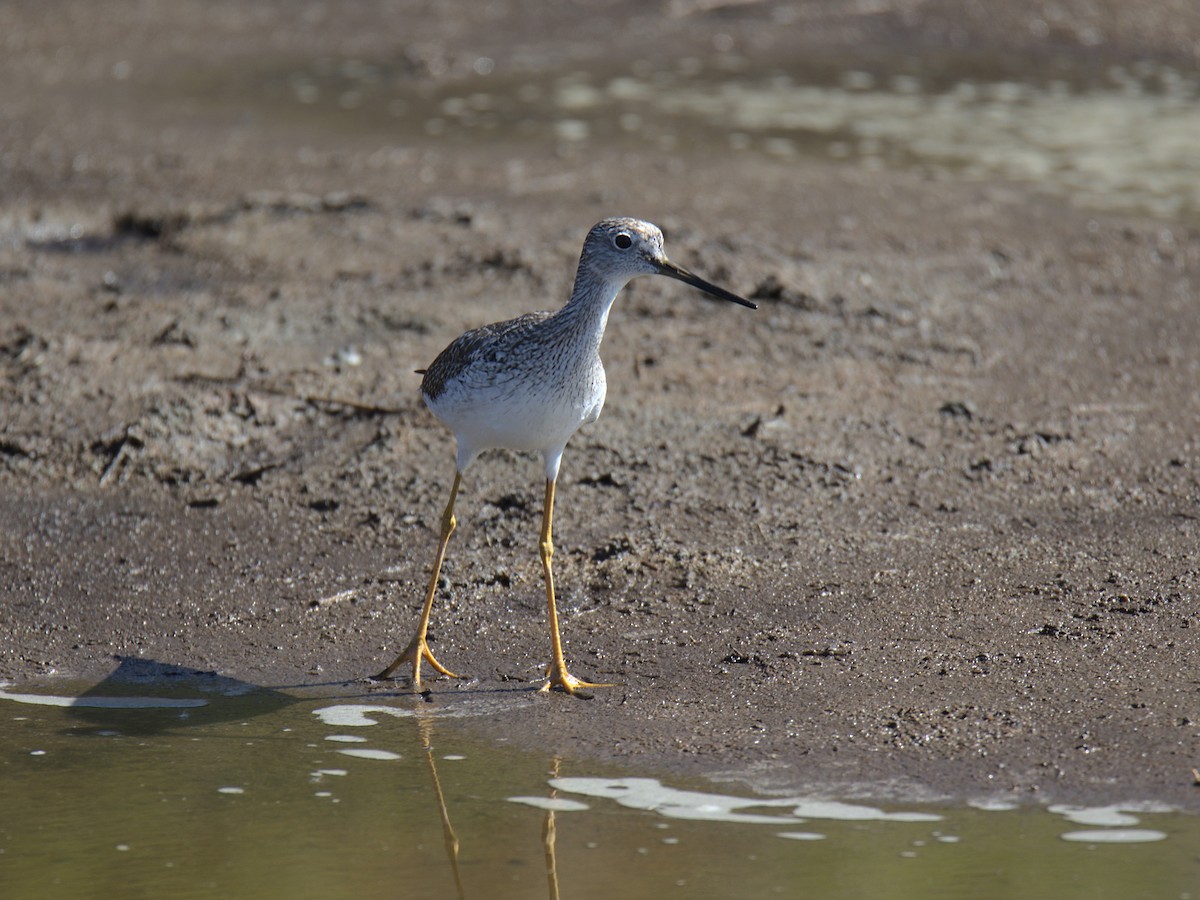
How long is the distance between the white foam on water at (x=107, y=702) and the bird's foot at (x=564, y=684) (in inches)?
50.5

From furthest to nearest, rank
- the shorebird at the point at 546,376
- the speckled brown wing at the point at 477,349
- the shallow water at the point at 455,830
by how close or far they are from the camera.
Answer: the speckled brown wing at the point at 477,349 → the shorebird at the point at 546,376 → the shallow water at the point at 455,830

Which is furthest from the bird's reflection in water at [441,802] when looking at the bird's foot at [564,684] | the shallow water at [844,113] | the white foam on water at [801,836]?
the shallow water at [844,113]

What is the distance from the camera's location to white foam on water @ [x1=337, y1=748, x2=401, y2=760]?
5414 mm

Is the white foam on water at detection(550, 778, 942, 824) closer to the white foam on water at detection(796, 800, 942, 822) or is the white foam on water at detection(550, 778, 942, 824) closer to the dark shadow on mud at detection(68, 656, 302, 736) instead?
the white foam on water at detection(796, 800, 942, 822)

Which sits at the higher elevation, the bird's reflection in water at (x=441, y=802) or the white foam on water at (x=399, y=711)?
the white foam on water at (x=399, y=711)

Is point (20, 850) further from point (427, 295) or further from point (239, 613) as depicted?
point (427, 295)

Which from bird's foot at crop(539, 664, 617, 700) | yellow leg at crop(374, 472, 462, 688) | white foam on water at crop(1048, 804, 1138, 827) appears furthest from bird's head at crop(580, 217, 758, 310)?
white foam on water at crop(1048, 804, 1138, 827)

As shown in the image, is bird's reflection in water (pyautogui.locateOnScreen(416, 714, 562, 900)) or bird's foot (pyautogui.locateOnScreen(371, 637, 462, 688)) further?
bird's foot (pyautogui.locateOnScreen(371, 637, 462, 688))

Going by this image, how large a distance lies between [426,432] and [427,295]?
1619 millimetres

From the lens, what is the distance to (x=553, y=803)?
5082 mm

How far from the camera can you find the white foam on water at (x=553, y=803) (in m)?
5.05

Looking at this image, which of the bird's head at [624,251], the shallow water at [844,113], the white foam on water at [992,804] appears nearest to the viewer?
the white foam on water at [992,804]

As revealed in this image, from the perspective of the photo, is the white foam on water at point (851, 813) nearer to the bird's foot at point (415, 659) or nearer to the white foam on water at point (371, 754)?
the white foam on water at point (371, 754)

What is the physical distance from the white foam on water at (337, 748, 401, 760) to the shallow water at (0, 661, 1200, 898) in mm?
11
